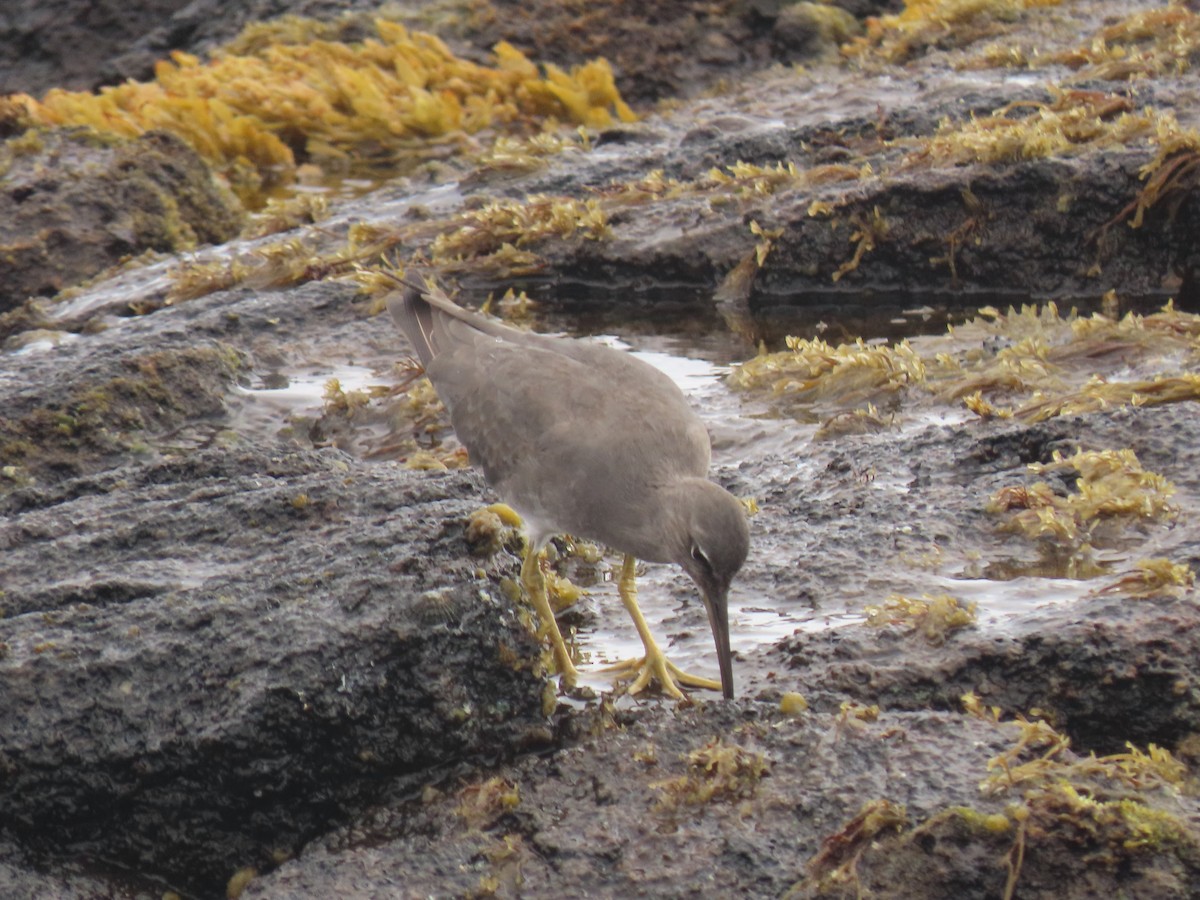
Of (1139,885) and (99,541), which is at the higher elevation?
(99,541)

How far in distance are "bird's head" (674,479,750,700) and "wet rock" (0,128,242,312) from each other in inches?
263

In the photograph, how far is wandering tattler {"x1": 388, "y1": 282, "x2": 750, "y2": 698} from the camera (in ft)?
12.6

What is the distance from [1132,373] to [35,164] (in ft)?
23.7

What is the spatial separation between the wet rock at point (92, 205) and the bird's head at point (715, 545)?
6672 mm

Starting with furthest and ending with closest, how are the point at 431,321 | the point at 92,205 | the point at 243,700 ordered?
the point at 92,205
the point at 431,321
the point at 243,700

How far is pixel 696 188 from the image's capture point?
336 inches

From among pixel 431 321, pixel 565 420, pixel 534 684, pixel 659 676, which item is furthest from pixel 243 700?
pixel 431 321

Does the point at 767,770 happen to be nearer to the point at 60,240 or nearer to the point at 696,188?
the point at 696,188

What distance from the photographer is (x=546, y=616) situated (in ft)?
13.3

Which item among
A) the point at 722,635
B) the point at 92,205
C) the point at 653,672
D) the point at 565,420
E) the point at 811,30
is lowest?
the point at 653,672

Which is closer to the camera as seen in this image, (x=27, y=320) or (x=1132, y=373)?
(x=1132, y=373)

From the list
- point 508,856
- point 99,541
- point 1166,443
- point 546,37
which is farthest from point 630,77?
point 508,856

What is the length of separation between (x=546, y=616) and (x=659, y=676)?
0.36 metres

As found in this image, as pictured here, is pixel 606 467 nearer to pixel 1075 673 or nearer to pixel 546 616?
pixel 546 616
